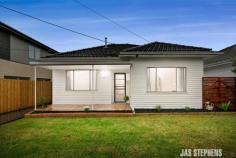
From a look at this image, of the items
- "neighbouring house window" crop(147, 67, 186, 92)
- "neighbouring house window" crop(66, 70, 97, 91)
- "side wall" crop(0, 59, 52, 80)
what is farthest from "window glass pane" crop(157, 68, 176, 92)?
"side wall" crop(0, 59, 52, 80)

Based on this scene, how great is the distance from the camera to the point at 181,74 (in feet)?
39.9

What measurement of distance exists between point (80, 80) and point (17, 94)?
4112 millimetres

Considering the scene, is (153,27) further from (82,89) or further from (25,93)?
(25,93)

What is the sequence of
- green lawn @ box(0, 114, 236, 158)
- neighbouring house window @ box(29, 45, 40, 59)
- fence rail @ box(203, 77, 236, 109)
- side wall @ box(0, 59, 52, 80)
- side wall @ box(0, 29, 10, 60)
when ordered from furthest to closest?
neighbouring house window @ box(29, 45, 40, 59) < side wall @ box(0, 29, 10, 60) < side wall @ box(0, 59, 52, 80) < fence rail @ box(203, 77, 236, 109) < green lawn @ box(0, 114, 236, 158)

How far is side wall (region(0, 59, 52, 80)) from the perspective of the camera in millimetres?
12785

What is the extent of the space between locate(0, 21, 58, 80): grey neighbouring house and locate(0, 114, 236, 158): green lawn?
21.0 feet

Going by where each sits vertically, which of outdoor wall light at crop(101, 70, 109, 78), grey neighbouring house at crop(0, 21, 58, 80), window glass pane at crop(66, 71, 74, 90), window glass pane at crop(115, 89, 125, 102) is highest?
grey neighbouring house at crop(0, 21, 58, 80)

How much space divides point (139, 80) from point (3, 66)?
826cm

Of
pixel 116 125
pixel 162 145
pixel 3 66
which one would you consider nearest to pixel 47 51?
pixel 3 66

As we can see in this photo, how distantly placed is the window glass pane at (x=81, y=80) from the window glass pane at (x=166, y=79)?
4.88 meters

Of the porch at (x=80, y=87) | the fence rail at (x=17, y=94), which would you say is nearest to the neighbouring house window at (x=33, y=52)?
the fence rail at (x=17, y=94)

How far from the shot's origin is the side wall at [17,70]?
41.9 ft

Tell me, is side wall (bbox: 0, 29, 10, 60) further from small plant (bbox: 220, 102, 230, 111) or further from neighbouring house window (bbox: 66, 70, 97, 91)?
small plant (bbox: 220, 102, 230, 111)

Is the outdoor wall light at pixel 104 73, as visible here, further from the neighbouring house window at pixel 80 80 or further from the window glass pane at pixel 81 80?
the window glass pane at pixel 81 80
